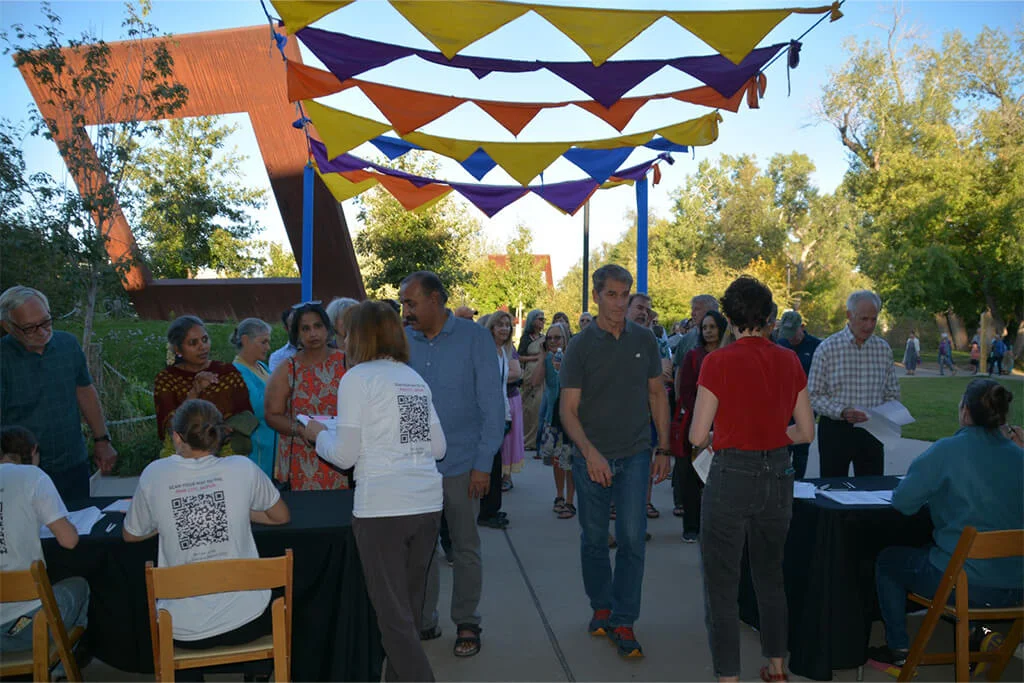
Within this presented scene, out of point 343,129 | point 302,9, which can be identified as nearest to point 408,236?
point 343,129

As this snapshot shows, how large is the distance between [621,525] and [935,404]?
1499 cm

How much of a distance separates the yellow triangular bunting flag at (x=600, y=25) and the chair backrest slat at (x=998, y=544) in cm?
284

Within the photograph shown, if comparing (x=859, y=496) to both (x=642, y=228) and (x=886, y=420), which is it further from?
(x=642, y=228)

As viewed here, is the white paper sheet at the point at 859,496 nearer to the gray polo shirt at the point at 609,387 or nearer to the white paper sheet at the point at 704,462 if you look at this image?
the white paper sheet at the point at 704,462

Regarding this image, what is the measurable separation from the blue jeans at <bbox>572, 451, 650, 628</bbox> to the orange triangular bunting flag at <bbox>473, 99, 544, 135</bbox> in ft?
9.57

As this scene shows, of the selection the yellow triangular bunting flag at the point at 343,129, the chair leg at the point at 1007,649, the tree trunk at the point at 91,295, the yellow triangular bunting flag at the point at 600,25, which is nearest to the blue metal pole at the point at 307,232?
the yellow triangular bunting flag at the point at 343,129

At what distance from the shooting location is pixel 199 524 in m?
2.59

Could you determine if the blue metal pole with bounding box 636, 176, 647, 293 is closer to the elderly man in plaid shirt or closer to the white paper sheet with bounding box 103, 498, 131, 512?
the elderly man in plaid shirt

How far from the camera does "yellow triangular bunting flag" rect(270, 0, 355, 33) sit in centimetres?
372

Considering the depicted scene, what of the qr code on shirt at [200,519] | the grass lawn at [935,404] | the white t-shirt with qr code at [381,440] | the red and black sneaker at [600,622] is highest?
the white t-shirt with qr code at [381,440]

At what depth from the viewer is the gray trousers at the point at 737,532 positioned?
2859 mm

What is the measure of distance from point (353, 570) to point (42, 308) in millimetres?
2172

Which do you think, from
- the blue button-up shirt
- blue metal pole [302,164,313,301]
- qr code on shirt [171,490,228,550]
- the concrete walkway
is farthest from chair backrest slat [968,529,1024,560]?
blue metal pole [302,164,313,301]

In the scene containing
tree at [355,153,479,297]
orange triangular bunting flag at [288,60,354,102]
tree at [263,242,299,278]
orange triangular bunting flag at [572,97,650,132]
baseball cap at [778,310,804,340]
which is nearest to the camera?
orange triangular bunting flag at [288,60,354,102]
